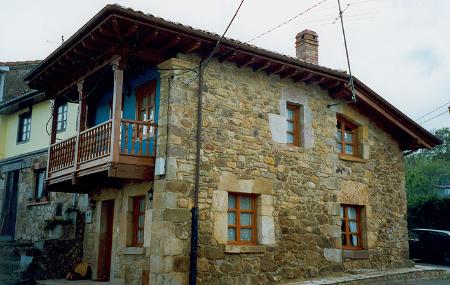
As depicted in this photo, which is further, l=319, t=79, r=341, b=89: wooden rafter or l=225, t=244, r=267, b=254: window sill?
l=319, t=79, r=341, b=89: wooden rafter

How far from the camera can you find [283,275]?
34.0ft

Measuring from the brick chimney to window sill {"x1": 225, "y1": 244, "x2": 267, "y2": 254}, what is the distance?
5.66 meters

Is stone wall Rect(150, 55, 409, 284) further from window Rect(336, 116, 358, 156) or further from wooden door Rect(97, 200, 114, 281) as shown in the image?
wooden door Rect(97, 200, 114, 281)

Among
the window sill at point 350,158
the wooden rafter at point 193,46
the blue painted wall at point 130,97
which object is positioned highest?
the wooden rafter at point 193,46

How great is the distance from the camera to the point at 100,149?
9.41 metres

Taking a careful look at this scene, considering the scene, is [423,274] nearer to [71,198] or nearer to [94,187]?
[94,187]

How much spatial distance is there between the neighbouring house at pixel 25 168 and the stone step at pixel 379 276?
725 centimetres

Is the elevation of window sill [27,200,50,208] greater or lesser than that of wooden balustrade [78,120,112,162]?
lesser

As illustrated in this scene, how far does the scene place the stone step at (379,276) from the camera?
10117 millimetres

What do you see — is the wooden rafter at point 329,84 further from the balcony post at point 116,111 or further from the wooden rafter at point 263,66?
the balcony post at point 116,111

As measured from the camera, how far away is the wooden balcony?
8.94m

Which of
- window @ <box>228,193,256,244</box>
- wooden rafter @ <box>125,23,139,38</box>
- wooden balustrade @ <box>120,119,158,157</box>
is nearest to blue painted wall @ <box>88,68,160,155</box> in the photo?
wooden balustrade @ <box>120,119,158,157</box>

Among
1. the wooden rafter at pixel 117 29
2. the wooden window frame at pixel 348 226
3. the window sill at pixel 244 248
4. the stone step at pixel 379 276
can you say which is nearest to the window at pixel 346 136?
the wooden window frame at pixel 348 226

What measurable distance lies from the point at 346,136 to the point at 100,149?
6.63 meters
